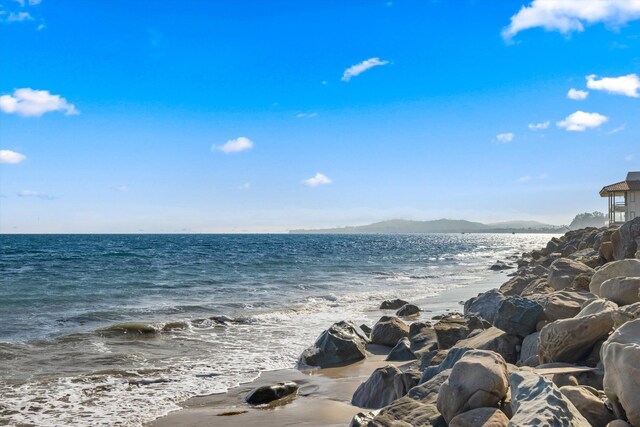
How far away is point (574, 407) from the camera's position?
4422 mm

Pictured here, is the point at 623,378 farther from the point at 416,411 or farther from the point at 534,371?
the point at 416,411

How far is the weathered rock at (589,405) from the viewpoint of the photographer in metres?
4.67

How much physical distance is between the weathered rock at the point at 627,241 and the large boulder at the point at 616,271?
4344 millimetres

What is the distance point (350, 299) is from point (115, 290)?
1041 centimetres

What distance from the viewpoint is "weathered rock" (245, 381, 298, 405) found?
8789mm

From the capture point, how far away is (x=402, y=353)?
11375 millimetres

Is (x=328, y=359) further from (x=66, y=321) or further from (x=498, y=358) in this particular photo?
(x=66, y=321)

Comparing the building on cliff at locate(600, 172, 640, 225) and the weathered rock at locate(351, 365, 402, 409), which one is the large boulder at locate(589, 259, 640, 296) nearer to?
the weathered rock at locate(351, 365, 402, 409)

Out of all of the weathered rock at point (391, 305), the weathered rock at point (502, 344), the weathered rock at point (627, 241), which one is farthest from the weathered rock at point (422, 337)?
the weathered rock at point (391, 305)

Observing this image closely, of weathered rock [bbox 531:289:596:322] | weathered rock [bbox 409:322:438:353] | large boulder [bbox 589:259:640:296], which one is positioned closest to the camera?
weathered rock [bbox 531:289:596:322]

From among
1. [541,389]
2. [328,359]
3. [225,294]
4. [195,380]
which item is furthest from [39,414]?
[225,294]

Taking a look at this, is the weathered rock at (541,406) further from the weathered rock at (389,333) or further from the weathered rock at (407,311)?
the weathered rock at (407,311)

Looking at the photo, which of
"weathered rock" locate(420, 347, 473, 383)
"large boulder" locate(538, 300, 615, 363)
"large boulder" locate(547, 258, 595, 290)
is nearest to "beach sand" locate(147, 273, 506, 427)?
"weathered rock" locate(420, 347, 473, 383)

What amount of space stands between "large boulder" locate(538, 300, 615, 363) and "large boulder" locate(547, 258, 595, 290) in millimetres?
5563
